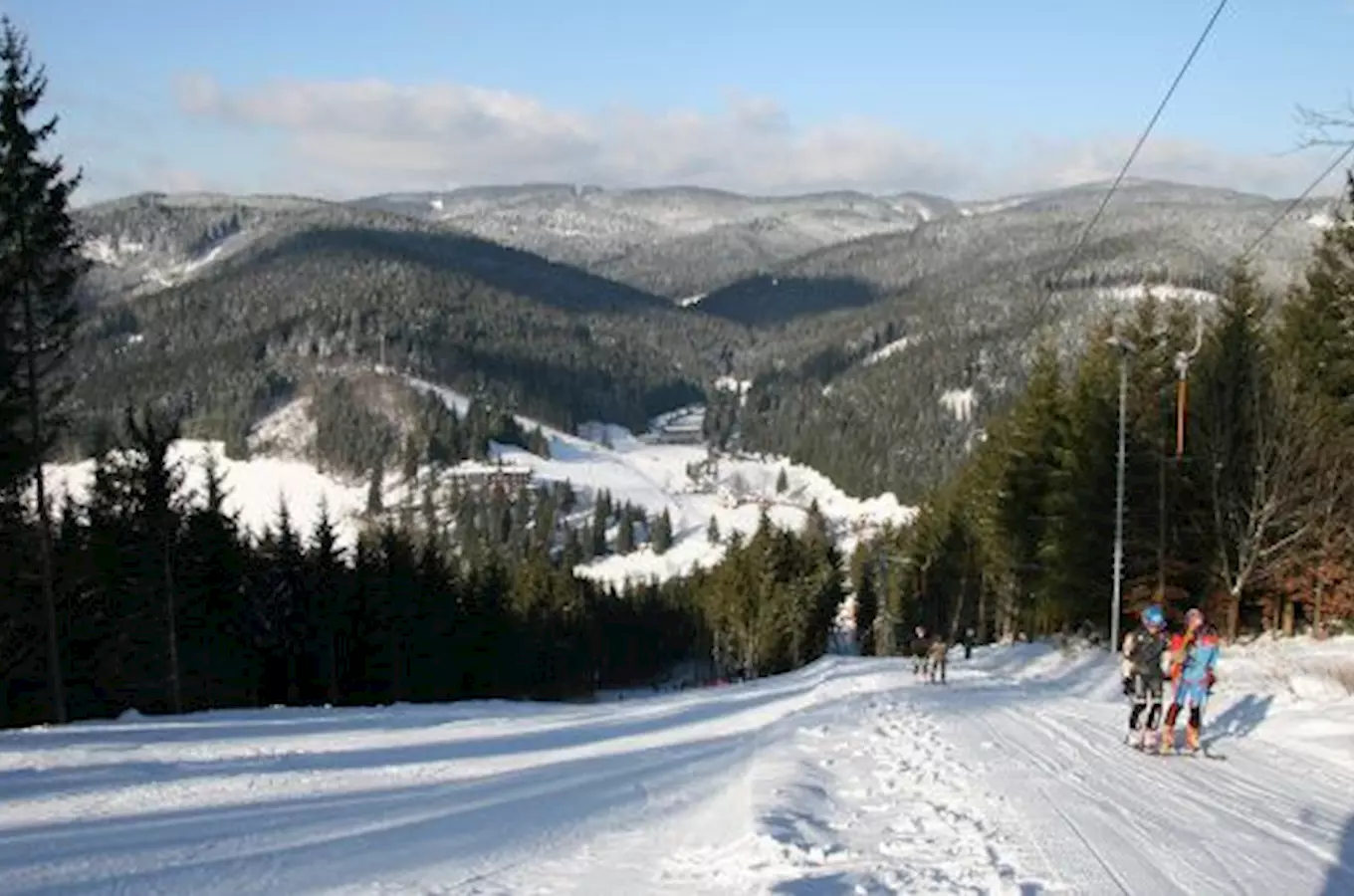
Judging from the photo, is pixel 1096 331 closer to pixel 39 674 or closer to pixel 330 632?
pixel 330 632

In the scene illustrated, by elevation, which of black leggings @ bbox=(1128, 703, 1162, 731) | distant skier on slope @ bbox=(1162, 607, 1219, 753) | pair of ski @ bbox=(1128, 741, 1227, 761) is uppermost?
distant skier on slope @ bbox=(1162, 607, 1219, 753)

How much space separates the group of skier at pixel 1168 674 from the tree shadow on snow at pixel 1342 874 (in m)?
5.34

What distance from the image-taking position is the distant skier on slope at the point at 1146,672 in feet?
54.1

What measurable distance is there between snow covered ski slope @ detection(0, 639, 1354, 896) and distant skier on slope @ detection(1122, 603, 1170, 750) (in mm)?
556

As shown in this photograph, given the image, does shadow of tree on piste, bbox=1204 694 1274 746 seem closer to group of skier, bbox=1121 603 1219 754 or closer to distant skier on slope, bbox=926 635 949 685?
group of skier, bbox=1121 603 1219 754

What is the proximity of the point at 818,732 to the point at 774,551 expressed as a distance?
58.5 m

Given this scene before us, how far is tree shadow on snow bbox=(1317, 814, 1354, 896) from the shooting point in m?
8.84

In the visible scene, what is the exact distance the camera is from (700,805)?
11.8 m

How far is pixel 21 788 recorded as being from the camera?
12.5m

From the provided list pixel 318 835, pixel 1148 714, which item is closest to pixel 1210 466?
pixel 1148 714

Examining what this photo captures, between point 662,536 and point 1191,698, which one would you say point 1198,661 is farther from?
point 662,536

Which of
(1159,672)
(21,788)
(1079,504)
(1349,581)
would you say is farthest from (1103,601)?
(21,788)

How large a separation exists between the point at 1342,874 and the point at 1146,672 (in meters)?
7.49

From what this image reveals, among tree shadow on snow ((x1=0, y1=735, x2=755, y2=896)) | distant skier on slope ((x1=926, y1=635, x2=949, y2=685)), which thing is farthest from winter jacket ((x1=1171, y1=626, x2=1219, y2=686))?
distant skier on slope ((x1=926, y1=635, x2=949, y2=685))
